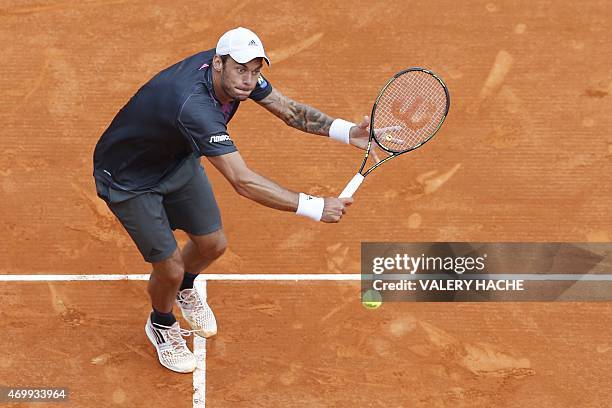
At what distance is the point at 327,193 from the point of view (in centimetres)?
804

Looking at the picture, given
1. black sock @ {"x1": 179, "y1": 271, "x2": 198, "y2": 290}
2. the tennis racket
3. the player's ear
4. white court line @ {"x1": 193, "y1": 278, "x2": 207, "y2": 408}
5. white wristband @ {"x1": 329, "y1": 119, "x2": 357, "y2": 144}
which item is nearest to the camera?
the player's ear

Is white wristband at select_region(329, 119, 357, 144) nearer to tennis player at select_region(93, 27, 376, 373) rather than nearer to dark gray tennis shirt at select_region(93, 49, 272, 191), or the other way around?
tennis player at select_region(93, 27, 376, 373)

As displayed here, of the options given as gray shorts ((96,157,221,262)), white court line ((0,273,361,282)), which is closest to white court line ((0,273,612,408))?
white court line ((0,273,361,282))

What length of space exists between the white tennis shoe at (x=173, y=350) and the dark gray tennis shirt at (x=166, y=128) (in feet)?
3.54

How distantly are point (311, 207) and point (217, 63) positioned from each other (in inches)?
36.0

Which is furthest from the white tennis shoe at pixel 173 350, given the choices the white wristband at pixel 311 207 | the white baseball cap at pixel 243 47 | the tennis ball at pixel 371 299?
the white baseball cap at pixel 243 47

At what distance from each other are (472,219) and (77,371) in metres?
2.87

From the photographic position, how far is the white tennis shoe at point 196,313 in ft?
23.7

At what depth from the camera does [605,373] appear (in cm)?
708

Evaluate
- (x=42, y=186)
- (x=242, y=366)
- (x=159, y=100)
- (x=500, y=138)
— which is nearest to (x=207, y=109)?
(x=159, y=100)

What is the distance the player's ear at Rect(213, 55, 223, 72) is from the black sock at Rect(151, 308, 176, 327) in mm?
1760

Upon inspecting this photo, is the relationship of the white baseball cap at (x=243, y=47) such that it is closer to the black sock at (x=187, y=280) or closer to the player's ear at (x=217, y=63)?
the player's ear at (x=217, y=63)

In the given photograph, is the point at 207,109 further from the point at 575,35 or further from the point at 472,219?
the point at 575,35

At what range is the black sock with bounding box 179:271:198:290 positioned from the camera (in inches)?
281
